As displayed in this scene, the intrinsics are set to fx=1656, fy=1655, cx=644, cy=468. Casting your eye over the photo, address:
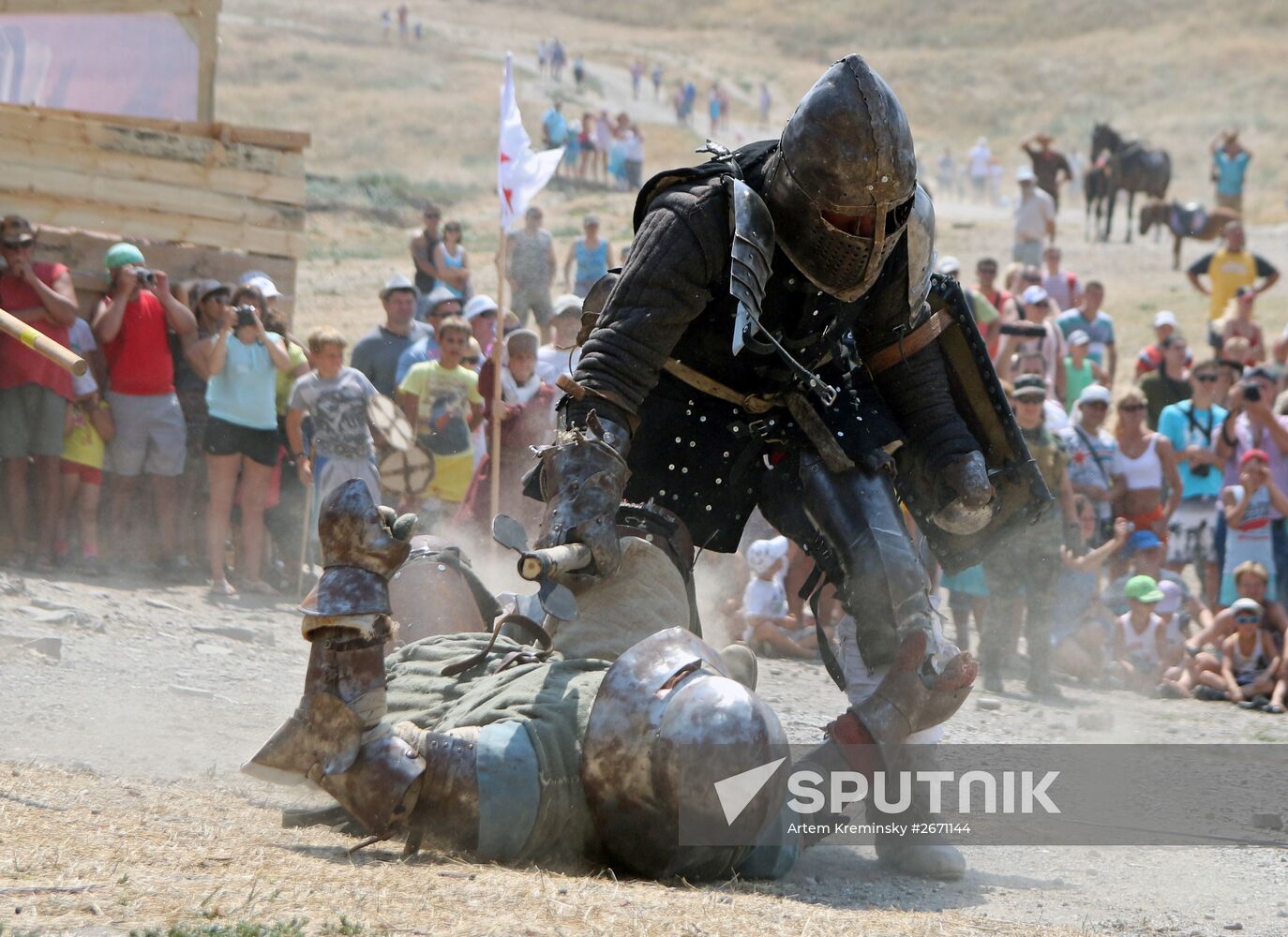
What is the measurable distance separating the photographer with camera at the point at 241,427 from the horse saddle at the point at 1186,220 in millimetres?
18121

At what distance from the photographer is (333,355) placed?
835 centimetres

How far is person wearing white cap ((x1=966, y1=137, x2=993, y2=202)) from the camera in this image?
35.8 meters

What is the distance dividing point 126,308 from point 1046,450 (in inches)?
191

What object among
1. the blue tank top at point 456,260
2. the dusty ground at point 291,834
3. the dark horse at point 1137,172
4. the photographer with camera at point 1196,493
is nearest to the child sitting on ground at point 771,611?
the dusty ground at point 291,834

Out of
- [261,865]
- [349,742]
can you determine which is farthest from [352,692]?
[261,865]

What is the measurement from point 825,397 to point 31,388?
4.79 m

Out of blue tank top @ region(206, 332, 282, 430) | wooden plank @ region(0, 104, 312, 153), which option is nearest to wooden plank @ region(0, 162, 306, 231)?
wooden plank @ region(0, 104, 312, 153)

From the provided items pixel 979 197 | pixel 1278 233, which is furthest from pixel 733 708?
pixel 979 197

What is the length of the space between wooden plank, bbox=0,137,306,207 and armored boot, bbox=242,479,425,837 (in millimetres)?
6361

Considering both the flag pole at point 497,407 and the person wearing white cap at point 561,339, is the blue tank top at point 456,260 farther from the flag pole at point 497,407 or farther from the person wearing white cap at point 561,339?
the flag pole at point 497,407

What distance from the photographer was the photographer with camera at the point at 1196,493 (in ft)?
31.8

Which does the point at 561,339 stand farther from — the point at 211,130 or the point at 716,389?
the point at 716,389

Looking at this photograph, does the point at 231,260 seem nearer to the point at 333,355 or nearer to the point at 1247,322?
the point at 333,355

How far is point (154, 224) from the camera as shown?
384 inches
